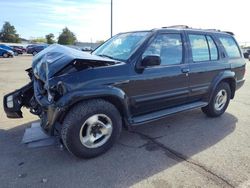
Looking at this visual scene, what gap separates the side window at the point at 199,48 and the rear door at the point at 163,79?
0.31 m

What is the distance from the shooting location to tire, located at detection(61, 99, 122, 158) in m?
3.50

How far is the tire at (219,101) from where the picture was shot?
5.65 meters

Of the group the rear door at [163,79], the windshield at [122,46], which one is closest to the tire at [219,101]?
the rear door at [163,79]

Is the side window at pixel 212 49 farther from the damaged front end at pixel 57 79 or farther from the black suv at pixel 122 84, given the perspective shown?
the damaged front end at pixel 57 79

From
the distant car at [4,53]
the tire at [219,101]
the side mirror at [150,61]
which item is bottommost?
the distant car at [4,53]

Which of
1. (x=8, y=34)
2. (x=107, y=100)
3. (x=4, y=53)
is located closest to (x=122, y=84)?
(x=107, y=100)

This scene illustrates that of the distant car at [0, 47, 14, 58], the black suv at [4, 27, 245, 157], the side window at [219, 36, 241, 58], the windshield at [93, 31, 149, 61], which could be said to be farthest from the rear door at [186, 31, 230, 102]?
the distant car at [0, 47, 14, 58]

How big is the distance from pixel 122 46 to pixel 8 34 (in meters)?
82.8

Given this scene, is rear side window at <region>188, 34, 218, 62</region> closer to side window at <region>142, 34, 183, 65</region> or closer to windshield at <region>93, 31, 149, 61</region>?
side window at <region>142, 34, 183, 65</region>

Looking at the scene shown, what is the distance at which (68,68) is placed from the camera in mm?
3582

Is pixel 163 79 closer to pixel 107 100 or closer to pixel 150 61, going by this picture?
pixel 150 61

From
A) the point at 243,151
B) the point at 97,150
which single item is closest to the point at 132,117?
the point at 97,150

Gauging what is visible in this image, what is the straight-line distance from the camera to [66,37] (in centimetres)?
7294

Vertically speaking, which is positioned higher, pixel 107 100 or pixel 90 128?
pixel 107 100
